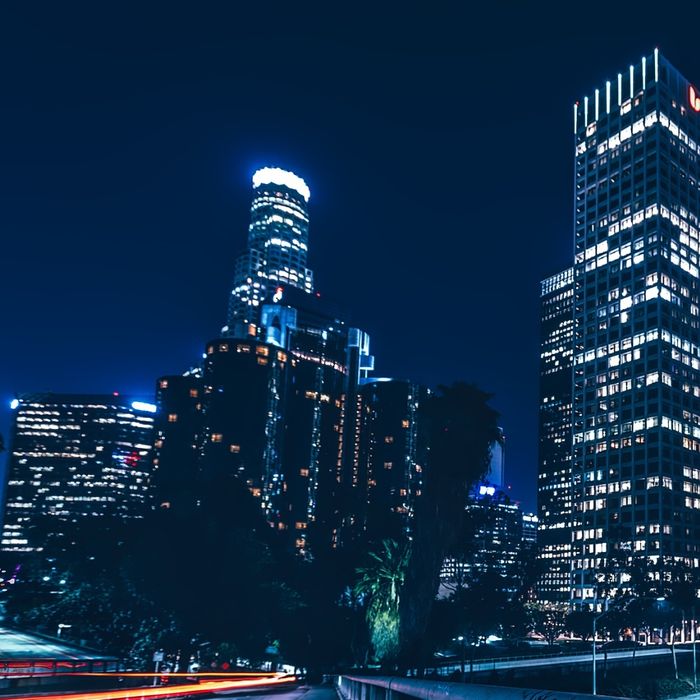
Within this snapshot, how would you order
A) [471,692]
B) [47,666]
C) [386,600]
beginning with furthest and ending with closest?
[386,600]
[47,666]
[471,692]

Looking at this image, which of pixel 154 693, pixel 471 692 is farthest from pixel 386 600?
pixel 471 692

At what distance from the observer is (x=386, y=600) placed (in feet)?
250

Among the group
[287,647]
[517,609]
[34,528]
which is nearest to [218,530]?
→ [34,528]

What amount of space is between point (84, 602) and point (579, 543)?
152 m

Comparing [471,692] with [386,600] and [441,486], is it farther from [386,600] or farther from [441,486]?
[386,600]

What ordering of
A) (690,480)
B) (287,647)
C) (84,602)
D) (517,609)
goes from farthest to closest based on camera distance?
(690,480), (517,609), (287,647), (84,602)

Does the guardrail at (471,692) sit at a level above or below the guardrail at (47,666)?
above

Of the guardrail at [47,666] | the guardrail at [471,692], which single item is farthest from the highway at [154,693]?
the guardrail at [471,692]

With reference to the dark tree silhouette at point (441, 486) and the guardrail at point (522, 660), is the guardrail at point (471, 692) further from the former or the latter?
the guardrail at point (522, 660)

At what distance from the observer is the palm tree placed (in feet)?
239

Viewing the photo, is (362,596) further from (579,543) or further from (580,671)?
(579,543)

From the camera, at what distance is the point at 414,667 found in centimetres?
7269

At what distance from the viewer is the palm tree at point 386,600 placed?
239 feet

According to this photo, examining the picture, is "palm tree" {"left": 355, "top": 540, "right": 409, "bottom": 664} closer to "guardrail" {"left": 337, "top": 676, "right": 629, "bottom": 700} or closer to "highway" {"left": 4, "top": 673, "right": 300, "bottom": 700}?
"highway" {"left": 4, "top": 673, "right": 300, "bottom": 700}
